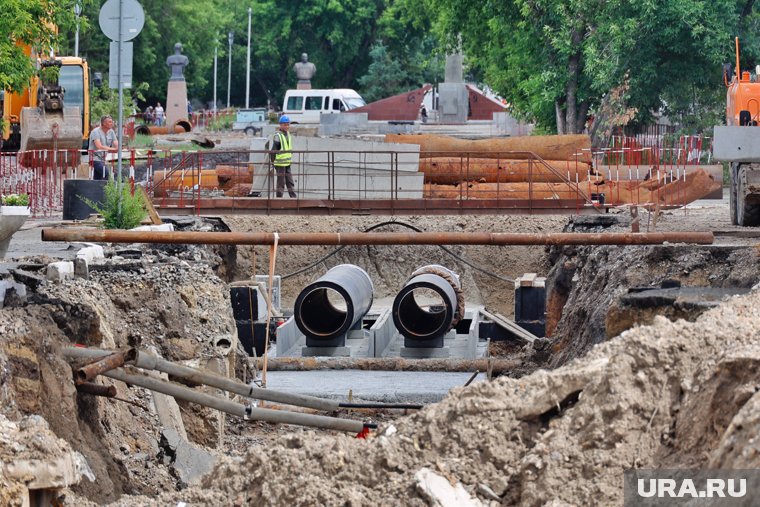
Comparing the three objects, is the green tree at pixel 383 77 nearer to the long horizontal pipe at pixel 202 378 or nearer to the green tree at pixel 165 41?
the green tree at pixel 165 41

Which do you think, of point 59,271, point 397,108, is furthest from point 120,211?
point 397,108

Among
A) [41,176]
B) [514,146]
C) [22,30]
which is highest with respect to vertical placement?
[22,30]

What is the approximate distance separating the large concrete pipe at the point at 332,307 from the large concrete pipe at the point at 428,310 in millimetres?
616

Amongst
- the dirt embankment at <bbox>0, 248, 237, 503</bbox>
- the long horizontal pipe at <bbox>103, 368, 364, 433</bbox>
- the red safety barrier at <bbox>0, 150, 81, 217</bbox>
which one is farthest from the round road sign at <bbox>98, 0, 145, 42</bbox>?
the long horizontal pipe at <bbox>103, 368, 364, 433</bbox>

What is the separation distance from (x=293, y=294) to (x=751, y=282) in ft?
43.2

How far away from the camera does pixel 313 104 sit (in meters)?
53.8

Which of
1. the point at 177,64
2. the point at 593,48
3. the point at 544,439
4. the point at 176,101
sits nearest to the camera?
the point at 544,439

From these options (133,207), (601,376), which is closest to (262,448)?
(601,376)

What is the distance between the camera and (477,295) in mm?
25109

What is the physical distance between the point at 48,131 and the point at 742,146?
12.9m

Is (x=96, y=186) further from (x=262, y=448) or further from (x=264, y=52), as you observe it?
(x=264, y=52)

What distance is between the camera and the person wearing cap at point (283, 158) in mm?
23802

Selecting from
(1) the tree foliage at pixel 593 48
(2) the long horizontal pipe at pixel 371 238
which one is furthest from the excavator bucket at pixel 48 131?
(2) the long horizontal pipe at pixel 371 238
